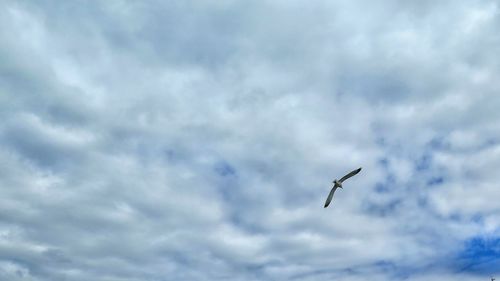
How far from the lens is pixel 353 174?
4606 inches

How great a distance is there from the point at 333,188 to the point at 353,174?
27.8 feet

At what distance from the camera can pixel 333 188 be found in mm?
122875
